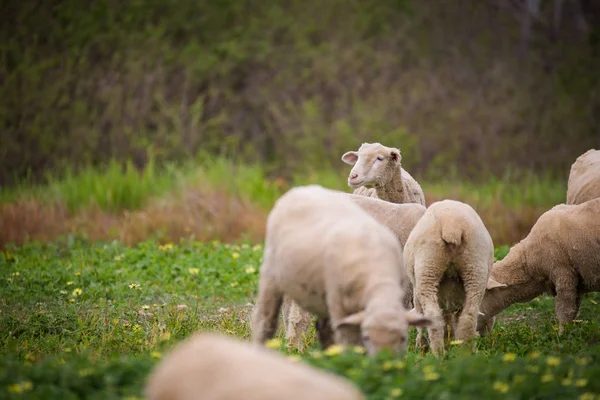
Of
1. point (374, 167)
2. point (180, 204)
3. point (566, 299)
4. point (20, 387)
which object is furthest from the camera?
point (180, 204)

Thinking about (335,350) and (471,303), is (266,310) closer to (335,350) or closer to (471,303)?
(335,350)

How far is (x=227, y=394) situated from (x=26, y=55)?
69.9 ft

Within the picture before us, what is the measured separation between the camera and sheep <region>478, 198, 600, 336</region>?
9.26 m

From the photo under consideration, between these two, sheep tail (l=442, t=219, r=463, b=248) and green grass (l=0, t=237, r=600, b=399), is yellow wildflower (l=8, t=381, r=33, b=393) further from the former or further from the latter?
sheep tail (l=442, t=219, r=463, b=248)

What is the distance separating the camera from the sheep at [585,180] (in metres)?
11.7

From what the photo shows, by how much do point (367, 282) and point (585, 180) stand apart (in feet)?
22.1

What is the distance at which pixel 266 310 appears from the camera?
279 inches

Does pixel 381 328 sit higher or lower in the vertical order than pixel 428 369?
higher

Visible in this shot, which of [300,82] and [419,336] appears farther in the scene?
[300,82]

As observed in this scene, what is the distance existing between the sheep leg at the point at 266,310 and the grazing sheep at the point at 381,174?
3.41 m

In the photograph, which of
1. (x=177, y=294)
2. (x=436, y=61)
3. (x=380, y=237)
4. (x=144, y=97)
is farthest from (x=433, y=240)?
(x=436, y=61)

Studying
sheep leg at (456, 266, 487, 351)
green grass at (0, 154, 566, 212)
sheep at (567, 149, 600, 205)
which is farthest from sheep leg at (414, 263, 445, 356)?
green grass at (0, 154, 566, 212)

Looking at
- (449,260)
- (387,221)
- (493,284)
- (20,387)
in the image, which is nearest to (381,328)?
(449,260)

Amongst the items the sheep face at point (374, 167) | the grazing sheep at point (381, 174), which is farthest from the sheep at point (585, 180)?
the sheep face at point (374, 167)
